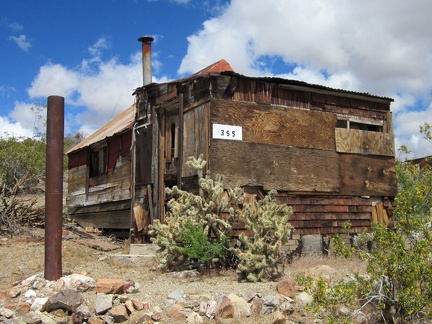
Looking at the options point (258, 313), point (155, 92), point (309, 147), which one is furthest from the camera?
point (155, 92)

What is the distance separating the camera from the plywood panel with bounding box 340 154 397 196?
13.1 meters

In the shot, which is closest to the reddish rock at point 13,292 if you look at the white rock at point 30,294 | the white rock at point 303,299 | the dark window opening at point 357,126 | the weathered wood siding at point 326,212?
the white rock at point 30,294

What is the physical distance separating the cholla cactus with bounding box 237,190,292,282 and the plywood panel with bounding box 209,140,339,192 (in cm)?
189

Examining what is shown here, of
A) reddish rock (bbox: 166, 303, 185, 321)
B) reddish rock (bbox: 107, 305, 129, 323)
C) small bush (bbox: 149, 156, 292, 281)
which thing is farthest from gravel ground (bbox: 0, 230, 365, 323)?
reddish rock (bbox: 107, 305, 129, 323)

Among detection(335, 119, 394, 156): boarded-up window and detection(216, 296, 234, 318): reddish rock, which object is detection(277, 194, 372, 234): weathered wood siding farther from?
detection(216, 296, 234, 318): reddish rock

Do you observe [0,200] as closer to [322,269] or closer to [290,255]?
[290,255]

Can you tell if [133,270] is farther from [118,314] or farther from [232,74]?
[232,74]

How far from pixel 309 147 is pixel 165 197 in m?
4.07

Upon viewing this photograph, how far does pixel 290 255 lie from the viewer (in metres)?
11.8

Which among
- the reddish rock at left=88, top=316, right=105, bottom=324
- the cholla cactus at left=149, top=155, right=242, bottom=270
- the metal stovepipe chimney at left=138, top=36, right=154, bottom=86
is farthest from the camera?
the metal stovepipe chimney at left=138, top=36, right=154, bottom=86

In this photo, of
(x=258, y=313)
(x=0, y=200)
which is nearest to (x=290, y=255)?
(x=258, y=313)

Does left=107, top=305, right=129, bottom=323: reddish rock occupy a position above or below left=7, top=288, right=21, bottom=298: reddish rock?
below

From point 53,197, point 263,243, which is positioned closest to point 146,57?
point 53,197

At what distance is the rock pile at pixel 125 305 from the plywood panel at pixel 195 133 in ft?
14.4
